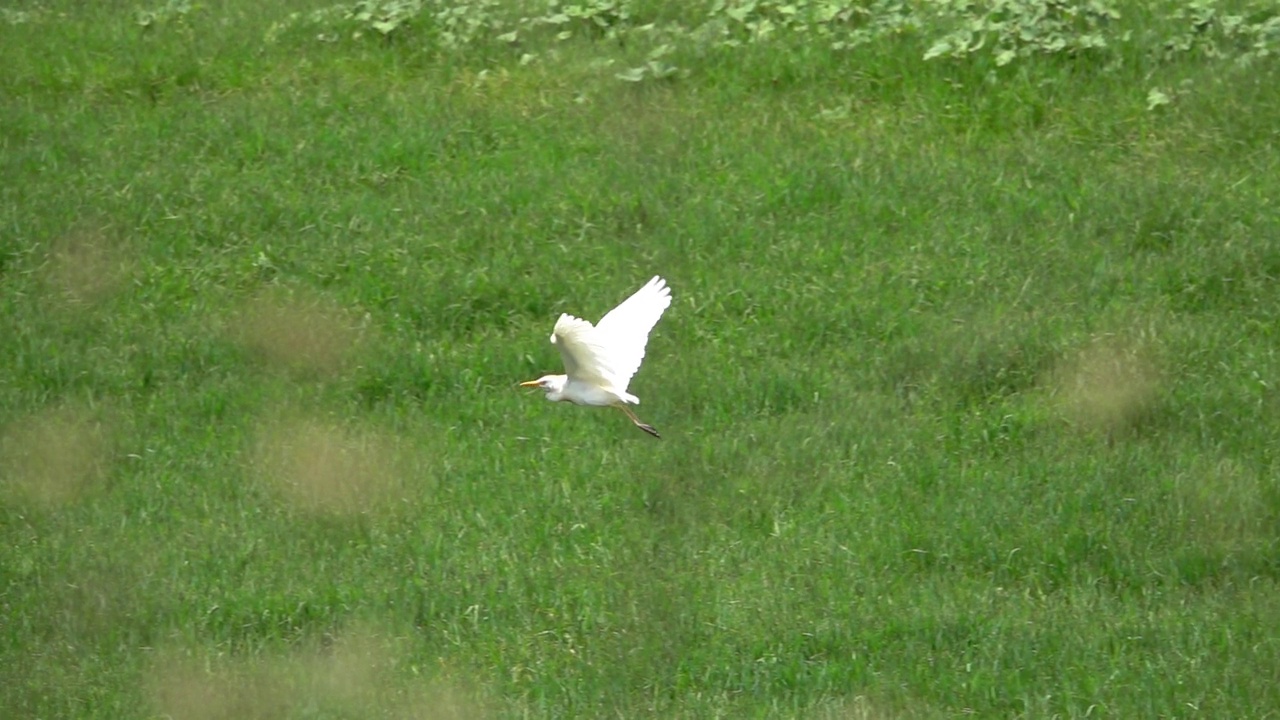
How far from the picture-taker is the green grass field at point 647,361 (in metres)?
6.26

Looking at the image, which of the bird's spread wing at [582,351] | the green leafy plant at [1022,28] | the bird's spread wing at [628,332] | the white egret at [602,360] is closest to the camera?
the bird's spread wing at [582,351]

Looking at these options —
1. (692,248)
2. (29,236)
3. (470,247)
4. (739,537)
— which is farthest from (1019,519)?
(29,236)

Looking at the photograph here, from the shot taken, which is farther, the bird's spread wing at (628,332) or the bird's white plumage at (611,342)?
the bird's spread wing at (628,332)

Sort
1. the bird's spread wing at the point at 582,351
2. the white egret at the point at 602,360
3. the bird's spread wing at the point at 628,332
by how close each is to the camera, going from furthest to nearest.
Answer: the bird's spread wing at the point at 628,332 < the white egret at the point at 602,360 < the bird's spread wing at the point at 582,351

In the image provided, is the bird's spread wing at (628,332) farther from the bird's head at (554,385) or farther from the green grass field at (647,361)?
the green grass field at (647,361)

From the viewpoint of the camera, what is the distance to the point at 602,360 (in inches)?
241

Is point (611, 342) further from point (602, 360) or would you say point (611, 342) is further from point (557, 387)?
point (557, 387)

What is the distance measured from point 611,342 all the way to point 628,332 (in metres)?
0.17

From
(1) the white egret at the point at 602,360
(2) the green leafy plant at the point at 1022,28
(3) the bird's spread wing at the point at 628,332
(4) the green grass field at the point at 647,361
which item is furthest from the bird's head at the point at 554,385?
(2) the green leafy plant at the point at 1022,28

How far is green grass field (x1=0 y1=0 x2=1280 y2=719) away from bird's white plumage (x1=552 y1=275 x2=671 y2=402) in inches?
34.5

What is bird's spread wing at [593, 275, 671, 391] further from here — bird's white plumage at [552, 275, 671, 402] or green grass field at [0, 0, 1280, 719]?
green grass field at [0, 0, 1280, 719]

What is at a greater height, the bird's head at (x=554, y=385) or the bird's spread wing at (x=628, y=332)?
the bird's spread wing at (x=628, y=332)

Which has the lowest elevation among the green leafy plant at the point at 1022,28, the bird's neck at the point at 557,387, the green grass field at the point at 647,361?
the green grass field at the point at 647,361

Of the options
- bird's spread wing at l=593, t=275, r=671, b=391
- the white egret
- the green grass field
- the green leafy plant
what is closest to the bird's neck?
the white egret
